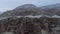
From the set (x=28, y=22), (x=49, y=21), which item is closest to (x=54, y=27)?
(x=49, y=21)

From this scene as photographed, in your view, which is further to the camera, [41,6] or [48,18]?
[41,6]

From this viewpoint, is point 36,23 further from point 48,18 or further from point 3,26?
point 3,26

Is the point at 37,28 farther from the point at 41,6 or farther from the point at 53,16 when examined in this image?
the point at 41,6

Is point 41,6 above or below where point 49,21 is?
above

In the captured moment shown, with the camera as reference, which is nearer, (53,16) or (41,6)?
(53,16)

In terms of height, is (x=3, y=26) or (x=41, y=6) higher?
(x=41, y=6)

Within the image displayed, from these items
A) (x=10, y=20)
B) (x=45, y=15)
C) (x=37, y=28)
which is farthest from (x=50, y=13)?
(x=10, y=20)
